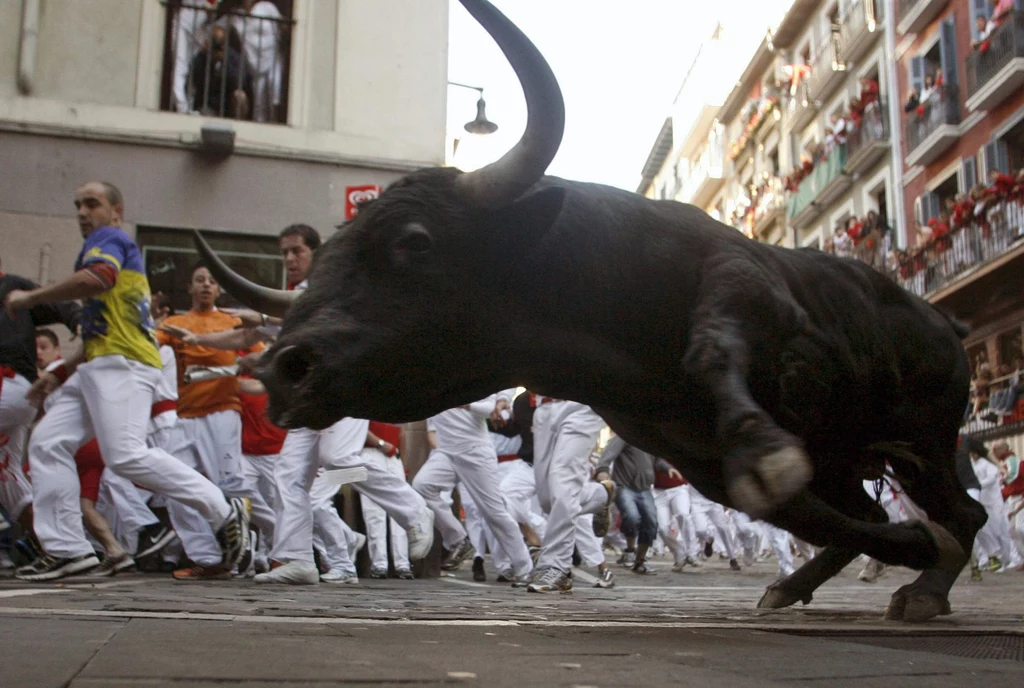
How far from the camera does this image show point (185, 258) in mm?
12930

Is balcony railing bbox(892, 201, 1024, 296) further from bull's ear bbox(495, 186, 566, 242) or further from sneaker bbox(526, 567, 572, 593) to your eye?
bull's ear bbox(495, 186, 566, 242)

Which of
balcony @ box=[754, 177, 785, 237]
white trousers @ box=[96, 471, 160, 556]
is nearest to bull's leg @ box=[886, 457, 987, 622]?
white trousers @ box=[96, 471, 160, 556]

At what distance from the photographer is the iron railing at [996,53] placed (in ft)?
83.1

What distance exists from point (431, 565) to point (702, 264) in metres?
6.31

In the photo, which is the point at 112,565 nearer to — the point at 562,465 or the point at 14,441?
the point at 14,441

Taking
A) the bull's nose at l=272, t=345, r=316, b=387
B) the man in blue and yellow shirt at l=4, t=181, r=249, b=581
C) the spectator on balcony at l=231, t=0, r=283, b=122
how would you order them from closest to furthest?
1. the bull's nose at l=272, t=345, r=316, b=387
2. the man in blue and yellow shirt at l=4, t=181, r=249, b=581
3. the spectator on balcony at l=231, t=0, r=283, b=122

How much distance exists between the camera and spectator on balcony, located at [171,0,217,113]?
44.6ft

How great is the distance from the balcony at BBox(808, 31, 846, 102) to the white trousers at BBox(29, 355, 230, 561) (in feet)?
106

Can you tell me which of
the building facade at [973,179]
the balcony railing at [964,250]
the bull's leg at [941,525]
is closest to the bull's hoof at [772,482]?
the bull's leg at [941,525]

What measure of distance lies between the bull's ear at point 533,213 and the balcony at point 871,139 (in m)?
30.3

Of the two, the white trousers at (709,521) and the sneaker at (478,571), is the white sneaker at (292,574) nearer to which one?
the sneaker at (478,571)

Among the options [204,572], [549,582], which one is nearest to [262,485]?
[204,572]

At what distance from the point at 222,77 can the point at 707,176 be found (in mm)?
39455

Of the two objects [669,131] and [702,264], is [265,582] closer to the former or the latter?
[702,264]
